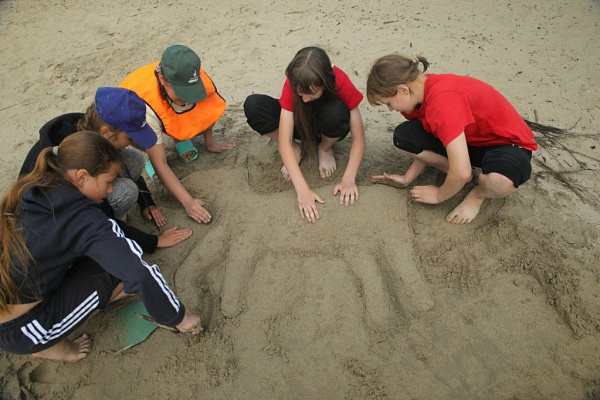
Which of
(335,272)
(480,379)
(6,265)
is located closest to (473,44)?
(335,272)

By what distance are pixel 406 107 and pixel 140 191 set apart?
1.36 metres

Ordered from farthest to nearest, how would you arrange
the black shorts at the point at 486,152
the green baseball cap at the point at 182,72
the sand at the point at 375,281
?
the green baseball cap at the point at 182,72
the black shorts at the point at 486,152
the sand at the point at 375,281

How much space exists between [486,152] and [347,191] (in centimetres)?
67

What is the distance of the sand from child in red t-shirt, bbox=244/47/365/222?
82 mm

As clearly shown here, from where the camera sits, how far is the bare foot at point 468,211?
1840 millimetres

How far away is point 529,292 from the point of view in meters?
1.61

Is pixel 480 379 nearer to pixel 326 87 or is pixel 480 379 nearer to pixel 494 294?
pixel 494 294

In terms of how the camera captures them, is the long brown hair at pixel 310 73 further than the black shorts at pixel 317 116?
No

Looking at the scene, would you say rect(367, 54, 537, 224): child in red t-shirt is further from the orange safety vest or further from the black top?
the black top

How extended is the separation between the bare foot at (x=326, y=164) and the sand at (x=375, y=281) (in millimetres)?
56

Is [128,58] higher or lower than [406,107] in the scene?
lower

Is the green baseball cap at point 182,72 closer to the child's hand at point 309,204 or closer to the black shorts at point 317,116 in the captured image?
the black shorts at point 317,116

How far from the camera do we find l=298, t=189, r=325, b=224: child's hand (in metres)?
1.87

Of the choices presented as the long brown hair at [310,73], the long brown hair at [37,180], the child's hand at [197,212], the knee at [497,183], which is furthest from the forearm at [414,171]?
the long brown hair at [37,180]
